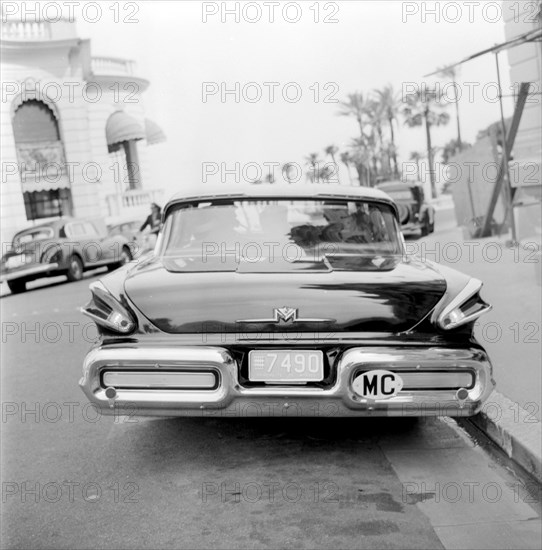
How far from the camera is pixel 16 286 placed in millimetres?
17875

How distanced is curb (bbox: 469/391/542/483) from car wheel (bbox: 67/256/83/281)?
1443 cm

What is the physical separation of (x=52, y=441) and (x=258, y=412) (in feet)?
5.07

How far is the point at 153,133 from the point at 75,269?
1535cm

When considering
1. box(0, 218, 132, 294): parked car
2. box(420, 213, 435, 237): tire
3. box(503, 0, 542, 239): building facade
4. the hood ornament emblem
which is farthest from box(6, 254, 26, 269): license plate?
the hood ornament emblem

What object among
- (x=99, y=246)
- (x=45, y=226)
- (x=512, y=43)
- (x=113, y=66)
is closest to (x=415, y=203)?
(x=99, y=246)

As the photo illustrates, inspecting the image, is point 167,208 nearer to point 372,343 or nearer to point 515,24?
point 372,343

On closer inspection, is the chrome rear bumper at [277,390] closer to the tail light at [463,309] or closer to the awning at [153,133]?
the tail light at [463,309]

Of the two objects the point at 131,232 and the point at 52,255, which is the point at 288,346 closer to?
the point at 52,255

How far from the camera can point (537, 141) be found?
44.0 ft

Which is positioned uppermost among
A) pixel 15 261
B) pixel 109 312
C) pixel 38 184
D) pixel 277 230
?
pixel 38 184

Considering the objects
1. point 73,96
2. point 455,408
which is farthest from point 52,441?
point 73,96

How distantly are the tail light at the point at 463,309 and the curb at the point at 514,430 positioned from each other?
71 centimetres

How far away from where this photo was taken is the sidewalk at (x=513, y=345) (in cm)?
436

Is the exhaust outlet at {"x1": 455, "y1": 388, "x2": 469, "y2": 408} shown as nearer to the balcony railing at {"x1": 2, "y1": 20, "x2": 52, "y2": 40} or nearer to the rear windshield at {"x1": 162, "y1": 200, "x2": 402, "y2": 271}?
the rear windshield at {"x1": 162, "y1": 200, "x2": 402, "y2": 271}
